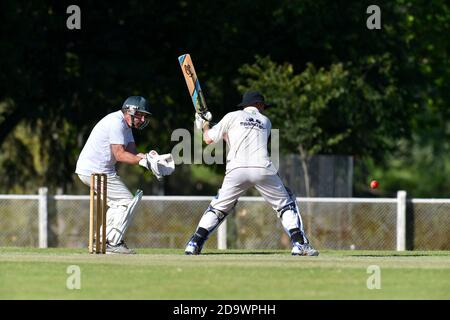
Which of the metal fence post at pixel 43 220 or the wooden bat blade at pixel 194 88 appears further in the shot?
the metal fence post at pixel 43 220

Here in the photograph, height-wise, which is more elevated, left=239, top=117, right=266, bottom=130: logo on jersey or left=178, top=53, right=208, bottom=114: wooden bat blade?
left=178, top=53, right=208, bottom=114: wooden bat blade

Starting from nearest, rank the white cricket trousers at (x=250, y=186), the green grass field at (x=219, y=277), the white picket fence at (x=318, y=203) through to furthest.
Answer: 1. the green grass field at (x=219, y=277)
2. the white cricket trousers at (x=250, y=186)
3. the white picket fence at (x=318, y=203)

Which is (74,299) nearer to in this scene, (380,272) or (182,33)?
(380,272)

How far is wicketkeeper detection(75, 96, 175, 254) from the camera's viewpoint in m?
14.9

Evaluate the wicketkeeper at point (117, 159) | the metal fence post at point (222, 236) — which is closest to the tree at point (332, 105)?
the metal fence post at point (222, 236)

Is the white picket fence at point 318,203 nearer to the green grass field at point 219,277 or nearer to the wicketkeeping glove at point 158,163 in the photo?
the wicketkeeping glove at point 158,163

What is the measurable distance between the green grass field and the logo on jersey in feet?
5.10

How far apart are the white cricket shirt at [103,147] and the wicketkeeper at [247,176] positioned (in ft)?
3.79

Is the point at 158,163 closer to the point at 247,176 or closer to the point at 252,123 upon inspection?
the point at 247,176

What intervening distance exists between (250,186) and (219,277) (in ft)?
8.71

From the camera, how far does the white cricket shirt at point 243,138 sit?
14383mm

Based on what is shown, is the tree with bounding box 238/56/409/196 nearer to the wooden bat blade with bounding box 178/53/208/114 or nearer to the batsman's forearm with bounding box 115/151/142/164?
the wooden bat blade with bounding box 178/53/208/114

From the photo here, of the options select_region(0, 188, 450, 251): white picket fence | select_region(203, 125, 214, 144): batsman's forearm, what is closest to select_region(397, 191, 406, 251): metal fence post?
select_region(0, 188, 450, 251): white picket fence
